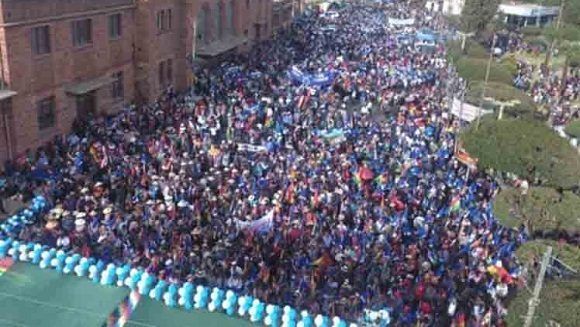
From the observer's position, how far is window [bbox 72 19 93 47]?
23781mm

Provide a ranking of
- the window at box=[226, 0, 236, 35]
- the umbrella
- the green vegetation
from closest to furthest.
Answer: the green vegetation < the umbrella < the window at box=[226, 0, 236, 35]

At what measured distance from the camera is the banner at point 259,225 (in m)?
16.3

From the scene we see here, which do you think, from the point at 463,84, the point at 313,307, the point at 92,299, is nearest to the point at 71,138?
the point at 92,299

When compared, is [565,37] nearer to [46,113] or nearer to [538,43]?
[538,43]

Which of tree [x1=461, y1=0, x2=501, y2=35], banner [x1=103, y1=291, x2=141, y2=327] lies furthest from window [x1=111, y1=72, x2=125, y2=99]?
tree [x1=461, y1=0, x2=501, y2=35]

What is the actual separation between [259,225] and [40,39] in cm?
1145

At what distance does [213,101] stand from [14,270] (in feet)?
52.4

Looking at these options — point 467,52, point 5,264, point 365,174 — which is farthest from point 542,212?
point 467,52

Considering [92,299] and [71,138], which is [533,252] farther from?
[71,138]

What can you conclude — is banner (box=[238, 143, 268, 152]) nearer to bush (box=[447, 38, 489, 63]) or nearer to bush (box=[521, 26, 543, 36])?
bush (box=[447, 38, 489, 63])

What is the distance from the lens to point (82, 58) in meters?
24.3

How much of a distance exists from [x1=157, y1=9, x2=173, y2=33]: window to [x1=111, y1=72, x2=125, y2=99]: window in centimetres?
379

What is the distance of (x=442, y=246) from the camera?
1595 cm

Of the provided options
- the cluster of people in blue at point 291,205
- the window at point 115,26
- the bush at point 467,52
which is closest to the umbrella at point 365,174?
the cluster of people in blue at point 291,205
